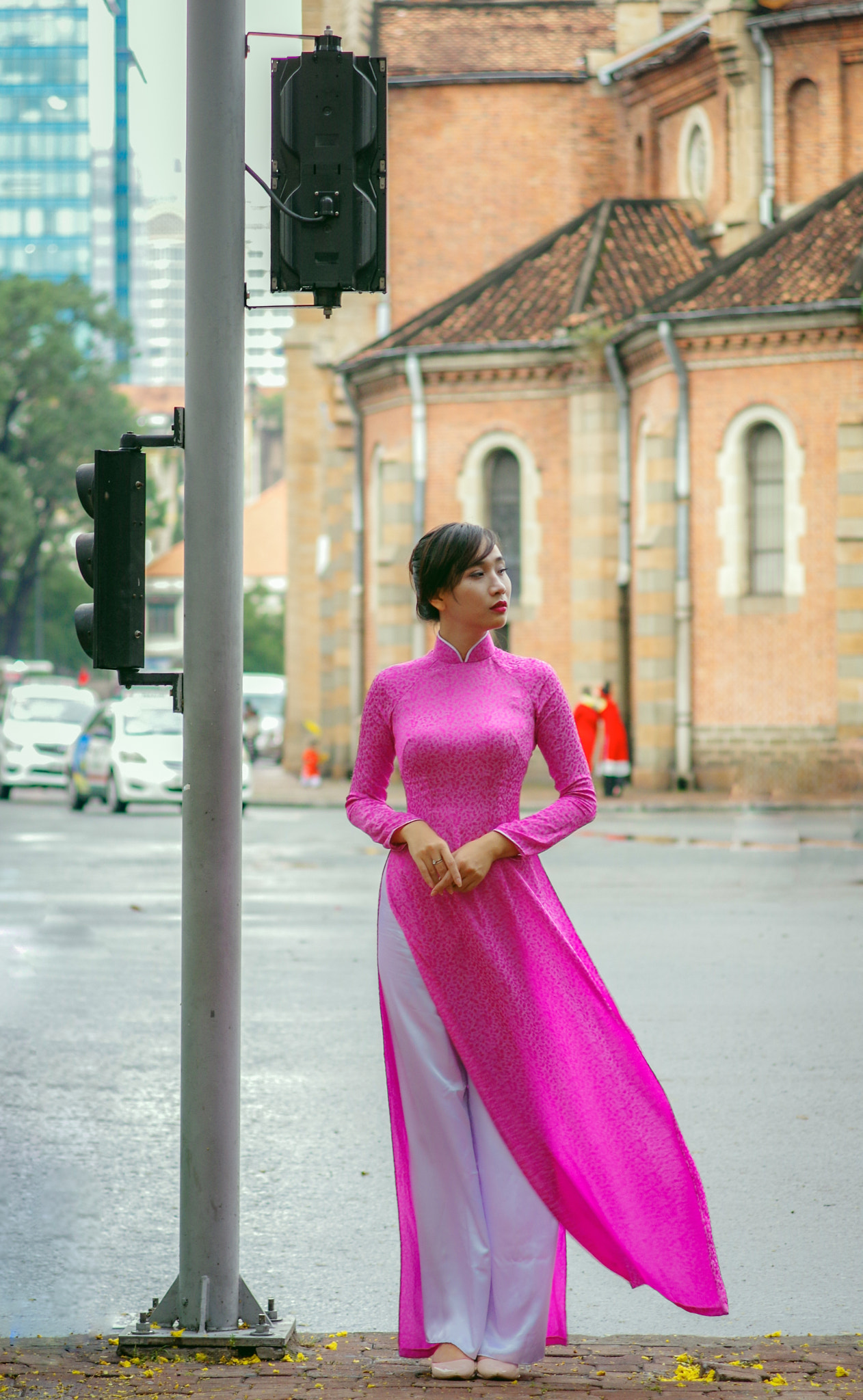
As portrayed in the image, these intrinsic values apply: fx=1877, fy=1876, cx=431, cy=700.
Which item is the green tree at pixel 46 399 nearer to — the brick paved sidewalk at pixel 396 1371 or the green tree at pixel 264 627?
the green tree at pixel 264 627

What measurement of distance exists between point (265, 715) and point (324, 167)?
49.5 m

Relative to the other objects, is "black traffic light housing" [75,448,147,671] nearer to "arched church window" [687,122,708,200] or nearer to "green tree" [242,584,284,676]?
"arched church window" [687,122,708,200]

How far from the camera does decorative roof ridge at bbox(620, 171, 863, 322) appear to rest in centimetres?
2961

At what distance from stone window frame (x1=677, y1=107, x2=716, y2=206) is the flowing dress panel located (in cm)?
3179

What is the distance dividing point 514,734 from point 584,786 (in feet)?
0.81

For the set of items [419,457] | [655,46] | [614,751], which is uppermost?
[655,46]

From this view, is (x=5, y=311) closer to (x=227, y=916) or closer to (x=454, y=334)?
(x=454, y=334)

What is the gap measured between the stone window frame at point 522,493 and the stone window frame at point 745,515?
3.98m

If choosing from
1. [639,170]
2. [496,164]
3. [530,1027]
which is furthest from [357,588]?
[530,1027]

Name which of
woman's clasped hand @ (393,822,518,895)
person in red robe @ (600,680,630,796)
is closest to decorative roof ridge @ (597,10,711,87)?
person in red robe @ (600,680,630,796)

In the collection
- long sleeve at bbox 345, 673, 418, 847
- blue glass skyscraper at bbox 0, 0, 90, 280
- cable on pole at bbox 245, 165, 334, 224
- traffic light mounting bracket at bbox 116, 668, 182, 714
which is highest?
blue glass skyscraper at bbox 0, 0, 90, 280

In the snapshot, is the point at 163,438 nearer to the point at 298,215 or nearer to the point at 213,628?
the point at 213,628

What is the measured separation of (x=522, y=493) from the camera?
32.8 m

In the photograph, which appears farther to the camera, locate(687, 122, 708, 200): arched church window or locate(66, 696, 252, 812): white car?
locate(687, 122, 708, 200): arched church window
